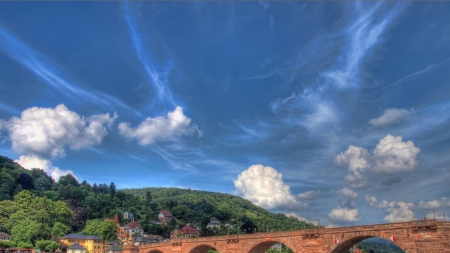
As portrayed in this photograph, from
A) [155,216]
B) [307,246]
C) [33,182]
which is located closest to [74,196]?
[33,182]

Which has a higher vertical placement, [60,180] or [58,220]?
[60,180]

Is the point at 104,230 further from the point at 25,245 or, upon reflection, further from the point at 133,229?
the point at 25,245

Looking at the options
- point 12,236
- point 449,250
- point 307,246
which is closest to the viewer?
point 449,250

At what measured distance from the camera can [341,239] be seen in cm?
4412

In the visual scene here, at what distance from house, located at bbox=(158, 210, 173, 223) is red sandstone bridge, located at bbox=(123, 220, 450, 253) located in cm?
8498

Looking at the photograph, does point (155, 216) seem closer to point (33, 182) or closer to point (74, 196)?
point (74, 196)

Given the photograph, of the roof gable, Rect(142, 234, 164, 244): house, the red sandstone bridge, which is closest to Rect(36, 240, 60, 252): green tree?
the roof gable

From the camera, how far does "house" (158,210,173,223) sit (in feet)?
500

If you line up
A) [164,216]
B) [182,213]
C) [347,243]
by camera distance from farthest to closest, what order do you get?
[182,213], [164,216], [347,243]

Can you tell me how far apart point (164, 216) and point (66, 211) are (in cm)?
5144

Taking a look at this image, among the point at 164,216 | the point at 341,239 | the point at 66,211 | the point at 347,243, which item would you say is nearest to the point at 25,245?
the point at 66,211

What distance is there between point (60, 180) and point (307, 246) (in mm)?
150373

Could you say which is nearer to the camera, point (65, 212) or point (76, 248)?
point (76, 248)

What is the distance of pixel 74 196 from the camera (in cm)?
14525
